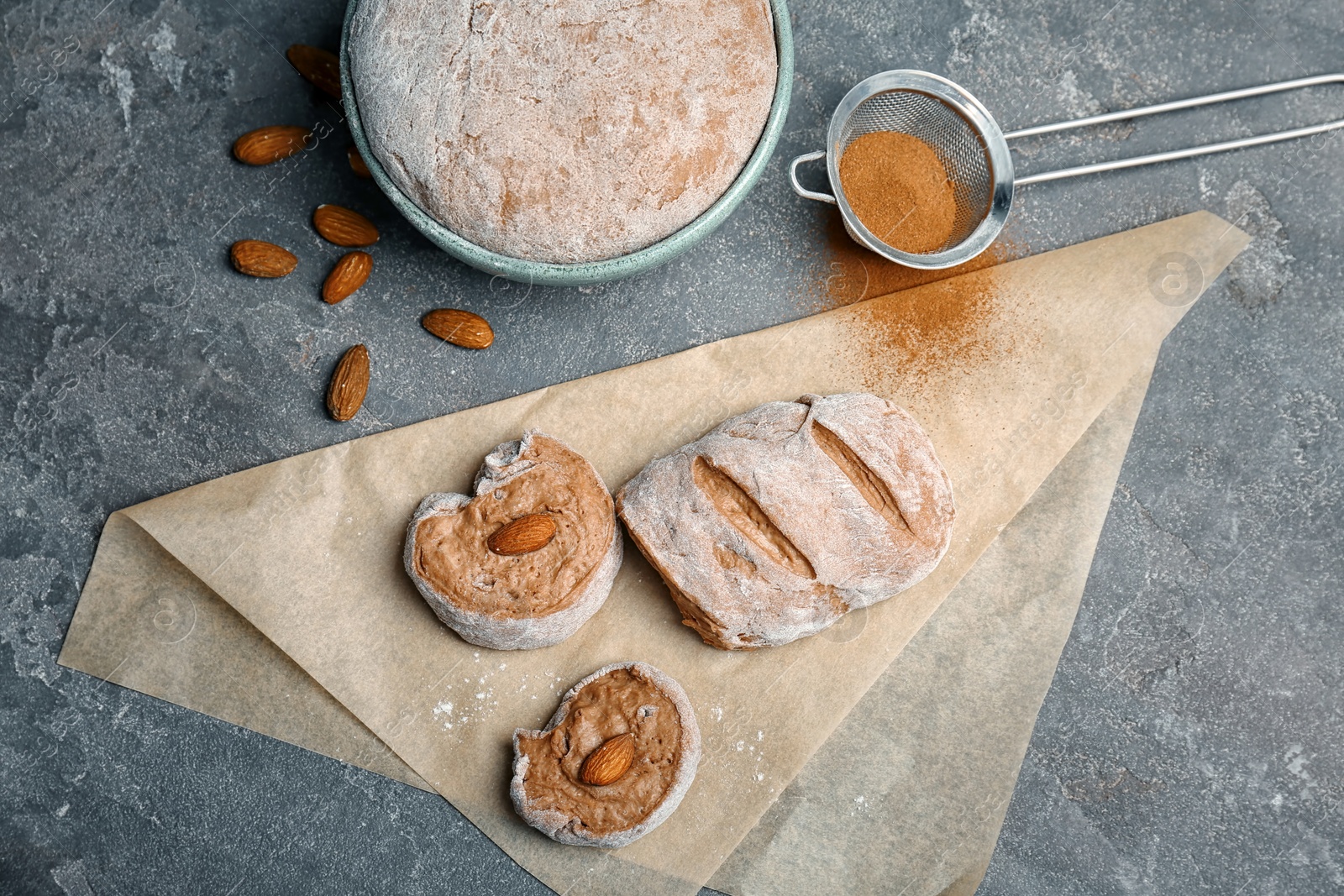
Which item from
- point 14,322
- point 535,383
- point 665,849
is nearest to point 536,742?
point 665,849

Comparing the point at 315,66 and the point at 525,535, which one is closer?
the point at 525,535

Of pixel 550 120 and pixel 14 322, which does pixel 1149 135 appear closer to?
pixel 550 120

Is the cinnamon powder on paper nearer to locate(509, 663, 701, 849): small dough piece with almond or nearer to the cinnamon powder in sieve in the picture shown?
the cinnamon powder in sieve

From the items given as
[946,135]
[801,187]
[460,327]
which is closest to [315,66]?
[460,327]

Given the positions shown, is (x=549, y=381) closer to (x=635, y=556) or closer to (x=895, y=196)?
(x=635, y=556)

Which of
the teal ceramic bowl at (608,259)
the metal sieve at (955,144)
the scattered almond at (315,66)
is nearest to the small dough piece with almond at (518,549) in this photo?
the teal ceramic bowl at (608,259)

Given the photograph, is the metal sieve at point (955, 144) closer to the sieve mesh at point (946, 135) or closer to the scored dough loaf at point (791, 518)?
the sieve mesh at point (946, 135)
